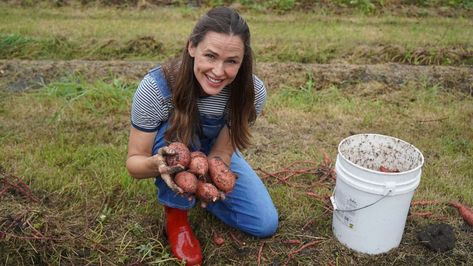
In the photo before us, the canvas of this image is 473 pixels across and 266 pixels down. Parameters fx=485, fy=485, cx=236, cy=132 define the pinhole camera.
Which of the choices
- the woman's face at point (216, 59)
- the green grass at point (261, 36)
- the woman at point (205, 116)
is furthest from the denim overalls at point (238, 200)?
the green grass at point (261, 36)

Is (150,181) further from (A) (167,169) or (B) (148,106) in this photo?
(A) (167,169)

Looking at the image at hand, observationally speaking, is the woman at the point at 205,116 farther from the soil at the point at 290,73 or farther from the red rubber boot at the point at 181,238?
the soil at the point at 290,73

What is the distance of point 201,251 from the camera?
2.52m

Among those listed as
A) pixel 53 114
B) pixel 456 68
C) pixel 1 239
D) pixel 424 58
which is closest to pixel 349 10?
pixel 424 58

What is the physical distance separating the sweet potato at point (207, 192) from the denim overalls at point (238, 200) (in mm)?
340

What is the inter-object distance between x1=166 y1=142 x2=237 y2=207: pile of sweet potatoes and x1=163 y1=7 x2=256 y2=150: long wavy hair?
21 centimetres

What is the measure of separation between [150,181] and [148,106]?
2.69 ft

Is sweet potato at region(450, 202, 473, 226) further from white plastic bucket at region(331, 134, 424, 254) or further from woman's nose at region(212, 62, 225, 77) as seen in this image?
woman's nose at region(212, 62, 225, 77)

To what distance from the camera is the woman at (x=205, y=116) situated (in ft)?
6.88

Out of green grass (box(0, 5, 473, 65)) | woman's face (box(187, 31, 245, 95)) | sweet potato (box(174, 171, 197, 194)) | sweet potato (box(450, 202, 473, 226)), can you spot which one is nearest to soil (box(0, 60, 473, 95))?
green grass (box(0, 5, 473, 65))

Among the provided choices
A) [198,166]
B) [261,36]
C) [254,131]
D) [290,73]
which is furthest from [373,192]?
[261,36]

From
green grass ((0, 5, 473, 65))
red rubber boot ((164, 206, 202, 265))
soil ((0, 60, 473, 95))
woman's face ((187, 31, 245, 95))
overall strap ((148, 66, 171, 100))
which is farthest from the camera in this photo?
green grass ((0, 5, 473, 65))

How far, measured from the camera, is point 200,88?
2340mm

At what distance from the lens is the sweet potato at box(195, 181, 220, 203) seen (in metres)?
2.08
